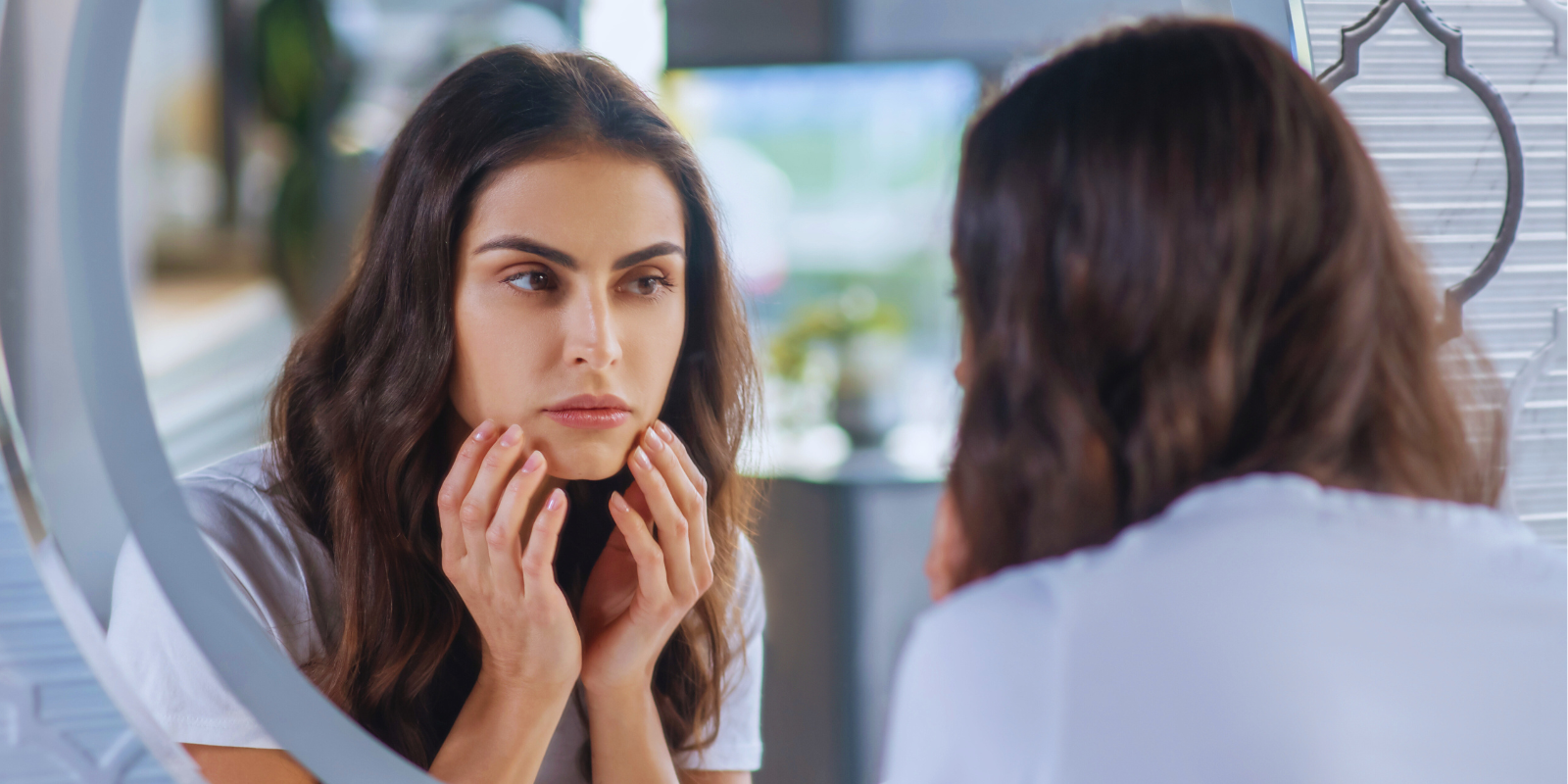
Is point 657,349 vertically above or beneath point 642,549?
above

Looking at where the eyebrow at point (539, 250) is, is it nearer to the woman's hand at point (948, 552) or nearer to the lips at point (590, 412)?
the lips at point (590, 412)

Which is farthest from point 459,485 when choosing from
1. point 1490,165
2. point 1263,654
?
point 1490,165

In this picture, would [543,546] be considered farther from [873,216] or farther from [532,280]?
[873,216]

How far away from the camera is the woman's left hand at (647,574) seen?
1.61 ft

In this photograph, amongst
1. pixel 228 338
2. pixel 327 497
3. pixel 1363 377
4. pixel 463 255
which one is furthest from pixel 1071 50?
pixel 228 338

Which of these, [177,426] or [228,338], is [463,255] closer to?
[177,426]

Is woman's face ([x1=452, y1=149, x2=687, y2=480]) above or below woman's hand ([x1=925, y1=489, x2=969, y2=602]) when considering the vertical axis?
above

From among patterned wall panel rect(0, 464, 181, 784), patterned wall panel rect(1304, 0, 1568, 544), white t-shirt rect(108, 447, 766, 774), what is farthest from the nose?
patterned wall panel rect(1304, 0, 1568, 544)

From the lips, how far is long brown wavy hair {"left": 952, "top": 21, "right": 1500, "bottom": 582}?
0.19m

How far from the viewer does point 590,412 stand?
1.52ft

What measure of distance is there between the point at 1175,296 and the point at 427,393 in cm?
35

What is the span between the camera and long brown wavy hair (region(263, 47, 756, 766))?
46cm

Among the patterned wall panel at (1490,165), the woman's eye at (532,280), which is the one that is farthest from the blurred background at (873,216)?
the woman's eye at (532,280)

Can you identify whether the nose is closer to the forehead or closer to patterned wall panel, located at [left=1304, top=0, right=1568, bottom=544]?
the forehead
